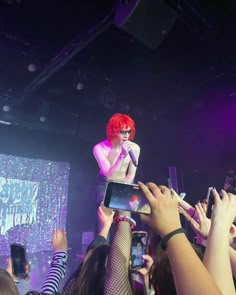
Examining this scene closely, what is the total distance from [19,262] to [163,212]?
859mm

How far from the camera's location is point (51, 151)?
5.01m

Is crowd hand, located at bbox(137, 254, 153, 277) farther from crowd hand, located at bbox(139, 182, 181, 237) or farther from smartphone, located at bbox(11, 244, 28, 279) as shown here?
crowd hand, located at bbox(139, 182, 181, 237)

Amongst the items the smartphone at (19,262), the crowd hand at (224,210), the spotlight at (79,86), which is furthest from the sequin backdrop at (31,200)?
the crowd hand at (224,210)

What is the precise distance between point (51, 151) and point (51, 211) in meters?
1.00

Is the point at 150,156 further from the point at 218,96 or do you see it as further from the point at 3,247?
the point at 3,247

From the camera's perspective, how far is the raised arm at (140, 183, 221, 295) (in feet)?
1.66

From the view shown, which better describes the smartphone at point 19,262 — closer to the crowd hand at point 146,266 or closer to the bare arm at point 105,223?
the bare arm at point 105,223

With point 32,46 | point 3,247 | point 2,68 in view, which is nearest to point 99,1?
point 32,46

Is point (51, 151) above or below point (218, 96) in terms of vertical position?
below

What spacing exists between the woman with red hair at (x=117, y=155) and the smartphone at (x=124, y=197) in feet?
5.76

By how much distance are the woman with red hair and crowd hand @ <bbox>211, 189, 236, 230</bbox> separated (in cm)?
192

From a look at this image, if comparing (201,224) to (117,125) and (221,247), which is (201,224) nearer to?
(221,247)

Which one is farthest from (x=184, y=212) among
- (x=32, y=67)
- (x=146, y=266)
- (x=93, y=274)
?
(x=32, y=67)

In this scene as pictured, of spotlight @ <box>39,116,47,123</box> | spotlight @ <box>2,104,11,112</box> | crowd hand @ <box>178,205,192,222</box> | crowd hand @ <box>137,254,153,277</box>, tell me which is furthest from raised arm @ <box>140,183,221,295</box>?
spotlight @ <box>39,116,47,123</box>
